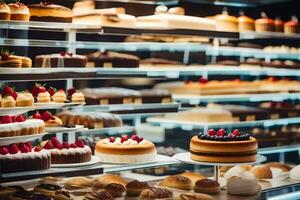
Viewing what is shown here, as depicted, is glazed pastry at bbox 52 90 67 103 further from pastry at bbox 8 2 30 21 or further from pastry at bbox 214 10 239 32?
pastry at bbox 214 10 239 32

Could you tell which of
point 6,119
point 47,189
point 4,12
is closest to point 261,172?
point 47,189

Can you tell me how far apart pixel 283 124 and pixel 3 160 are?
16.0ft

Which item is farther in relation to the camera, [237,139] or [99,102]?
[99,102]

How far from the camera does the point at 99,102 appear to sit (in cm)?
518

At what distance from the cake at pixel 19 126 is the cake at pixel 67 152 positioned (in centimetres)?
16

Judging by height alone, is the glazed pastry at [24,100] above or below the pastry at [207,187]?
above

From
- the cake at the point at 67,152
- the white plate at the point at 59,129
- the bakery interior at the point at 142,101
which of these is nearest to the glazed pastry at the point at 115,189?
the bakery interior at the point at 142,101

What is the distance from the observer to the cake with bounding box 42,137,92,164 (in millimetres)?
4082

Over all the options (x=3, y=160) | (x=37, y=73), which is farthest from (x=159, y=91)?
(x=3, y=160)

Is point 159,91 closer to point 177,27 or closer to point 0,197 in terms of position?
point 177,27

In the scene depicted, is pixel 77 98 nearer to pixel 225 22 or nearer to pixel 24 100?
pixel 24 100

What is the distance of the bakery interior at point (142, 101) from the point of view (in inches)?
159

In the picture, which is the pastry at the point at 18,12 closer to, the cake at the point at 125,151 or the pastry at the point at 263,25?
the cake at the point at 125,151

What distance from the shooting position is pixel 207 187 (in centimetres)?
425
